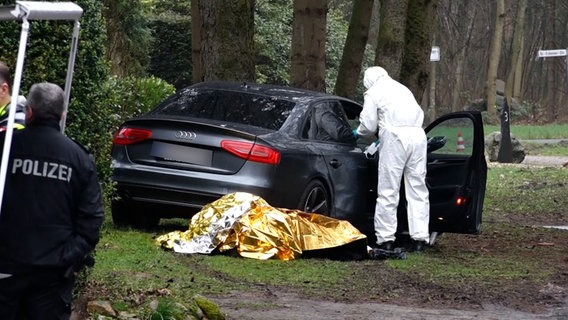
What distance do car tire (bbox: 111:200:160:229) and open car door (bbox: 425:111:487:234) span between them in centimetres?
278

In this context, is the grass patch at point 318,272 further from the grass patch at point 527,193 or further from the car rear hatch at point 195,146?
the grass patch at point 527,193

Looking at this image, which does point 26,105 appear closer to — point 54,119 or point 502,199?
point 54,119

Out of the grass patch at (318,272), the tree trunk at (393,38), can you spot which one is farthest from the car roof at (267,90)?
the tree trunk at (393,38)

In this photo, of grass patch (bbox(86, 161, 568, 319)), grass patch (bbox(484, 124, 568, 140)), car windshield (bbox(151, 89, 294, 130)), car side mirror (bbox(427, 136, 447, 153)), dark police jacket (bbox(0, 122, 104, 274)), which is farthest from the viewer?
Result: grass patch (bbox(484, 124, 568, 140))

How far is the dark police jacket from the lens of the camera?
5262mm

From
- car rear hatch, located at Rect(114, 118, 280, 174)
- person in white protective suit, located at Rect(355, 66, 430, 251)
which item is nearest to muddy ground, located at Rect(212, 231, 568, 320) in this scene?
person in white protective suit, located at Rect(355, 66, 430, 251)

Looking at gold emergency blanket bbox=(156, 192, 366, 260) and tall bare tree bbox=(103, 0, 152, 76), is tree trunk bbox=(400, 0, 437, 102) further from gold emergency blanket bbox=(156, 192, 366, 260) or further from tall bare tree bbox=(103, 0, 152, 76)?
tall bare tree bbox=(103, 0, 152, 76)

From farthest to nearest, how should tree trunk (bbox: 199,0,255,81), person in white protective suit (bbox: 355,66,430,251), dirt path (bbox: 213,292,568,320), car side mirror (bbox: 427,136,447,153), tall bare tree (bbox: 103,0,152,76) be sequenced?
tall bare tree (bbox: 103,0,152,76), tree trunk (bbox: 199,0,255,81), car side mirror (bbox: 427,136,447,153), person in white protective suit (bbox: 355,66,430,251), dirt path (bbox: 213,292,568,320)

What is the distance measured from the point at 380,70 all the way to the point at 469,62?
6880 centimetres

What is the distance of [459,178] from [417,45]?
217 inches

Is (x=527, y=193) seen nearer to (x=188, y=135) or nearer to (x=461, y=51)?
Answer: (x=188, y=135)

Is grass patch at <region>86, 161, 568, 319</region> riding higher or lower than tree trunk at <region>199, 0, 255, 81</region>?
lower

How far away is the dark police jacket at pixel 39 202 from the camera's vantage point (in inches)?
207

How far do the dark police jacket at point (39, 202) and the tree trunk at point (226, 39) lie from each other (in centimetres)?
874
